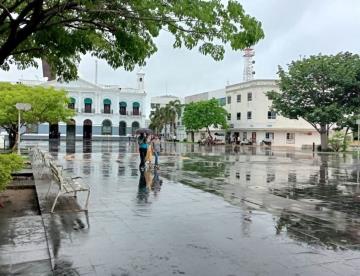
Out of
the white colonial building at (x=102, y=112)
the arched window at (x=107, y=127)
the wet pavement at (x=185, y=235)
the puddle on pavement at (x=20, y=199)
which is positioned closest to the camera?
the wet pavement at (x=185, y=235)

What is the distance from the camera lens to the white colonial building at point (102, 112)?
73.6 meters

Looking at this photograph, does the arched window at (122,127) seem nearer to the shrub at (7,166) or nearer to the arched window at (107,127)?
the arched window at (107,127)

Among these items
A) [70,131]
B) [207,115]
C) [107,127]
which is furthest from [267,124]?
[70,131]

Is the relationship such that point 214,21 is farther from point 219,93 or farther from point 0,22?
point 219,93

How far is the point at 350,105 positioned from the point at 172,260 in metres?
39.8

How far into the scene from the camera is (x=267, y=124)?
63281 mm

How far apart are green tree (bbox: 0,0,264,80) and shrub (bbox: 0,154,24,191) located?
2585 millimetres

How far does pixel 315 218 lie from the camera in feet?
25.7

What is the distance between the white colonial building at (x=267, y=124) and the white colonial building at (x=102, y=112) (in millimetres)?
22259

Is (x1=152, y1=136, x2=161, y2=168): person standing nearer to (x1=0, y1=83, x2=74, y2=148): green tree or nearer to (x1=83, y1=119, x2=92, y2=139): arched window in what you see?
(x1=0, y1=83, x2=74, y2=148): green tree

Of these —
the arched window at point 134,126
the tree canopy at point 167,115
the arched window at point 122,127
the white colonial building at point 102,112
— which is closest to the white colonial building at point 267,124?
the tree canopy at point 167,115

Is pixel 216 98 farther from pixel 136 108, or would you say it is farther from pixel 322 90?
pixel 322 90

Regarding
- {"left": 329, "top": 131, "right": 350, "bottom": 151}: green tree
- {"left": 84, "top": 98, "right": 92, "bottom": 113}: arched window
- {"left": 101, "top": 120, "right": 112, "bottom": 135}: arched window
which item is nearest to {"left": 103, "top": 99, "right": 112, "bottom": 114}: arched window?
{"left": 101, "top": 120, "right": 112, "bottom": 135}: arched window

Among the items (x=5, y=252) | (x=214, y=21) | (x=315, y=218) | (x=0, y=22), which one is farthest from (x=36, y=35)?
(x=315, y=218)
